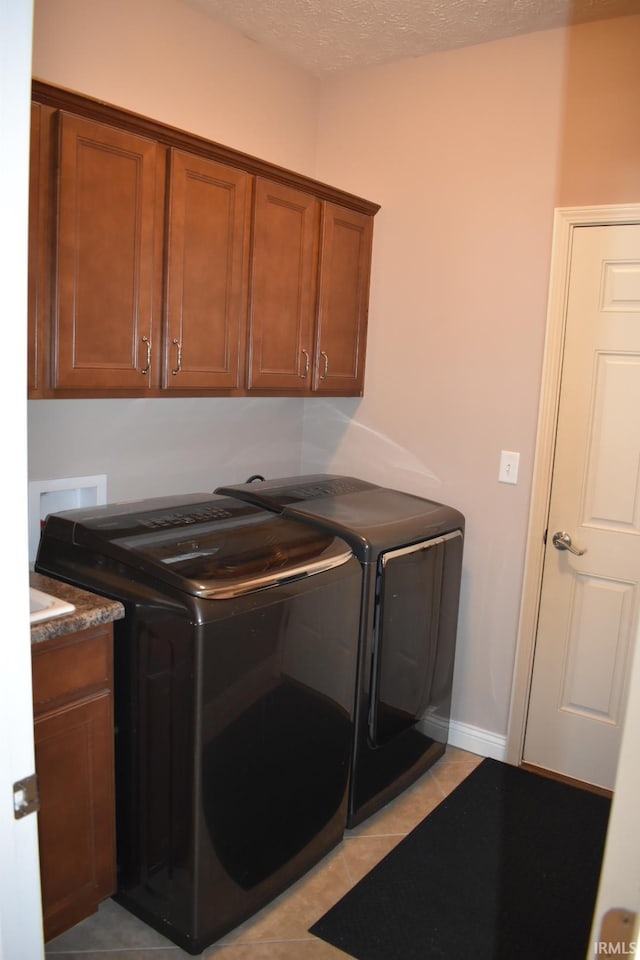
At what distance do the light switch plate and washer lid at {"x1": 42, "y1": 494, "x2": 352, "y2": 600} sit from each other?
0.86 metres

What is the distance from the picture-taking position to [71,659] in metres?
1.79

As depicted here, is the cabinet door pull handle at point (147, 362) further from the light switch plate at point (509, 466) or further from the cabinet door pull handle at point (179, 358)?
the light switch plate at point (509, 466)

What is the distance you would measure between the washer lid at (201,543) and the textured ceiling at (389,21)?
1686 millimetres

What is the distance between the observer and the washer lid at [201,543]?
73.9 inches

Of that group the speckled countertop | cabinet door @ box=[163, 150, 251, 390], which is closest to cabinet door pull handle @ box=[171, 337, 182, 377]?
cabinet door @ box=[163, 150, 251, 390]

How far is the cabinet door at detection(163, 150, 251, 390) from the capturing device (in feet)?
7.32

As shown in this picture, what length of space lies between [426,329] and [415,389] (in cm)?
24

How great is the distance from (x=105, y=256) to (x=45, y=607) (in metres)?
0.95

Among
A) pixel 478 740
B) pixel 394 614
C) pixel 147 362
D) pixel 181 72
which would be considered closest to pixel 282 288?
pixel 147 362

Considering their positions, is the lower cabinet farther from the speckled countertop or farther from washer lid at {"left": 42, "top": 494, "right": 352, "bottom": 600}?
washer lid at {"left": 42, "top": 494, "right": 352, "bottom": 600}

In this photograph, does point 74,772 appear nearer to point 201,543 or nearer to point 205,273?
point 201,543

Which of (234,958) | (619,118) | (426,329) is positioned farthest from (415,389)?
(234,958)

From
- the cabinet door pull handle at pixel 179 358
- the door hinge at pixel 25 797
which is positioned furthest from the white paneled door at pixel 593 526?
the door hinge at pixel 25 797

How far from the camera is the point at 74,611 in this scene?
1.79 meters
